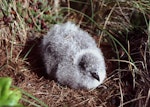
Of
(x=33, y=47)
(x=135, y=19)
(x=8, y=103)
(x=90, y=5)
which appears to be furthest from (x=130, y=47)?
(x=8, y=103)

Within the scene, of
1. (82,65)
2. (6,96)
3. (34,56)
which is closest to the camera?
(6,96)

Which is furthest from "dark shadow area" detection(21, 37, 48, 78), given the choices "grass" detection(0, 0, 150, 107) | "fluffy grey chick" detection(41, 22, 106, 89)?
"fluffy grey chick" detection(41, 22, 106, 89)

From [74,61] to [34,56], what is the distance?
44 centimetres

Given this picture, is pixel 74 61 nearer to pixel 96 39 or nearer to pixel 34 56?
pixel 34 56

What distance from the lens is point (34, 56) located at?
2721 millimetres

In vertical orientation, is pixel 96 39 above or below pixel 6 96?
below

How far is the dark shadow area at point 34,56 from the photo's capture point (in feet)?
8.59

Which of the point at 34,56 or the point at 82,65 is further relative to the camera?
the point at 34,56

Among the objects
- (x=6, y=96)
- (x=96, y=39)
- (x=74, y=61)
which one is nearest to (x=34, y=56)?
(x=74, y=61)

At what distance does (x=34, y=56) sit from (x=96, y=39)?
0.56 meters

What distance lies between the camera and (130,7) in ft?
9.59

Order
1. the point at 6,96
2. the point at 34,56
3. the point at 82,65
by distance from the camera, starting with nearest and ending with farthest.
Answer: the point at 6,96, the point at 82,65, the point at 34,56

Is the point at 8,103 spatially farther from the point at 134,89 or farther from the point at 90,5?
the point at 90,5

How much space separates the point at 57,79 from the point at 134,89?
0.56 meters
